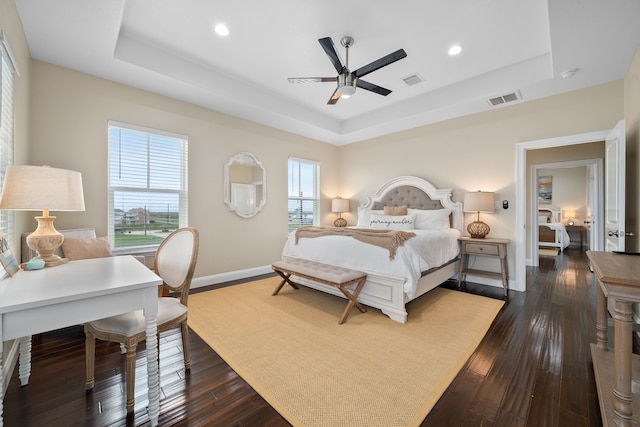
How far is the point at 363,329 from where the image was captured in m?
2.57

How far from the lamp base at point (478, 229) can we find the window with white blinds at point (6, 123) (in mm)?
5082

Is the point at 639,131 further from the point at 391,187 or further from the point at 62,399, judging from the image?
the point at 62,399

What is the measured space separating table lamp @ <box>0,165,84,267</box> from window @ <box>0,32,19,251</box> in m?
0.43

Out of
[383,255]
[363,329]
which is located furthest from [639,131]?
[363,329]

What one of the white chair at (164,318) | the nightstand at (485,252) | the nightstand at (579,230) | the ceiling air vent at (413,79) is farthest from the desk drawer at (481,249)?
the nightstand at (579,230)

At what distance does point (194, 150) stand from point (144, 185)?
851mm

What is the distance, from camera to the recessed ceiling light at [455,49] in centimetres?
298

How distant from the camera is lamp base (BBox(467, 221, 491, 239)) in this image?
401 centimetres

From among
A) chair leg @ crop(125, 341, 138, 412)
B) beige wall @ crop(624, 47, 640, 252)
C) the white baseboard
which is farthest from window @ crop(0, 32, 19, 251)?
beige wall @ crop(624, 47, 640, 252)

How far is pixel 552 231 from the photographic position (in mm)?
7293

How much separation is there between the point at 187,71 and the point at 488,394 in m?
4.30

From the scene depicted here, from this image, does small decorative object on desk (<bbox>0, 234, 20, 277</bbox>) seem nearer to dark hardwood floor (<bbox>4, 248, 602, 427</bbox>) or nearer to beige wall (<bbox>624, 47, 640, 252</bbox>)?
dark hardwood floor (<bbox>4, 248, 602, 427</bbox>)

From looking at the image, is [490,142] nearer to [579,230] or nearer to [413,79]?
[413,79]

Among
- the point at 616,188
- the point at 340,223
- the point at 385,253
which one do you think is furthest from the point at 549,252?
the point at 385,253
